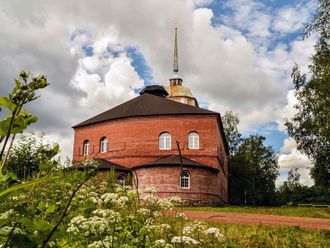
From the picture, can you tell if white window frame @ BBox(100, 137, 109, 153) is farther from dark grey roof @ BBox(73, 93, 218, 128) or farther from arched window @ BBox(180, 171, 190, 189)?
arched window @ BBox(180, 171, 190, 189)

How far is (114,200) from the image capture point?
3576 millimetres

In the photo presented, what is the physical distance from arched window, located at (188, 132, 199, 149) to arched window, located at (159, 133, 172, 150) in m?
1.87

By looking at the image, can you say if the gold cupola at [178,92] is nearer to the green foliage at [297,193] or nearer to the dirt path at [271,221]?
the green foliage at [297,193]

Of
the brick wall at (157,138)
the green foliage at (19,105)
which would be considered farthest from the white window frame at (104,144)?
the green foliage at (19,105)

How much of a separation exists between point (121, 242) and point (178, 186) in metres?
27.5

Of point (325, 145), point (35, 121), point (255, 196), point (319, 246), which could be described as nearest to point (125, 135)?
point (325, 145)

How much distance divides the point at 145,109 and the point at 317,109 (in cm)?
1860

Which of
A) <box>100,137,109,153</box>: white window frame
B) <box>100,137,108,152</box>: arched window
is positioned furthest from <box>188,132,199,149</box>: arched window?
<box>100,137,108,152</box>: arched window

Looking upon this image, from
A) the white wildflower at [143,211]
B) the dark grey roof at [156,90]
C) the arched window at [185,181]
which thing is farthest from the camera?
the dark grey roof at [156,90]

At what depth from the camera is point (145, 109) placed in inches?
1495

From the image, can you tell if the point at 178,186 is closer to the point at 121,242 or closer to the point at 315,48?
the point at 315,48

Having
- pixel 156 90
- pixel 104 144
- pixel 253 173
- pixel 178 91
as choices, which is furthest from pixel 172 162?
pixel 178 91

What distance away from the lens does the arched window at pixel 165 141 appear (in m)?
35.6

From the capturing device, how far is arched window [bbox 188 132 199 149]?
1384 inches
